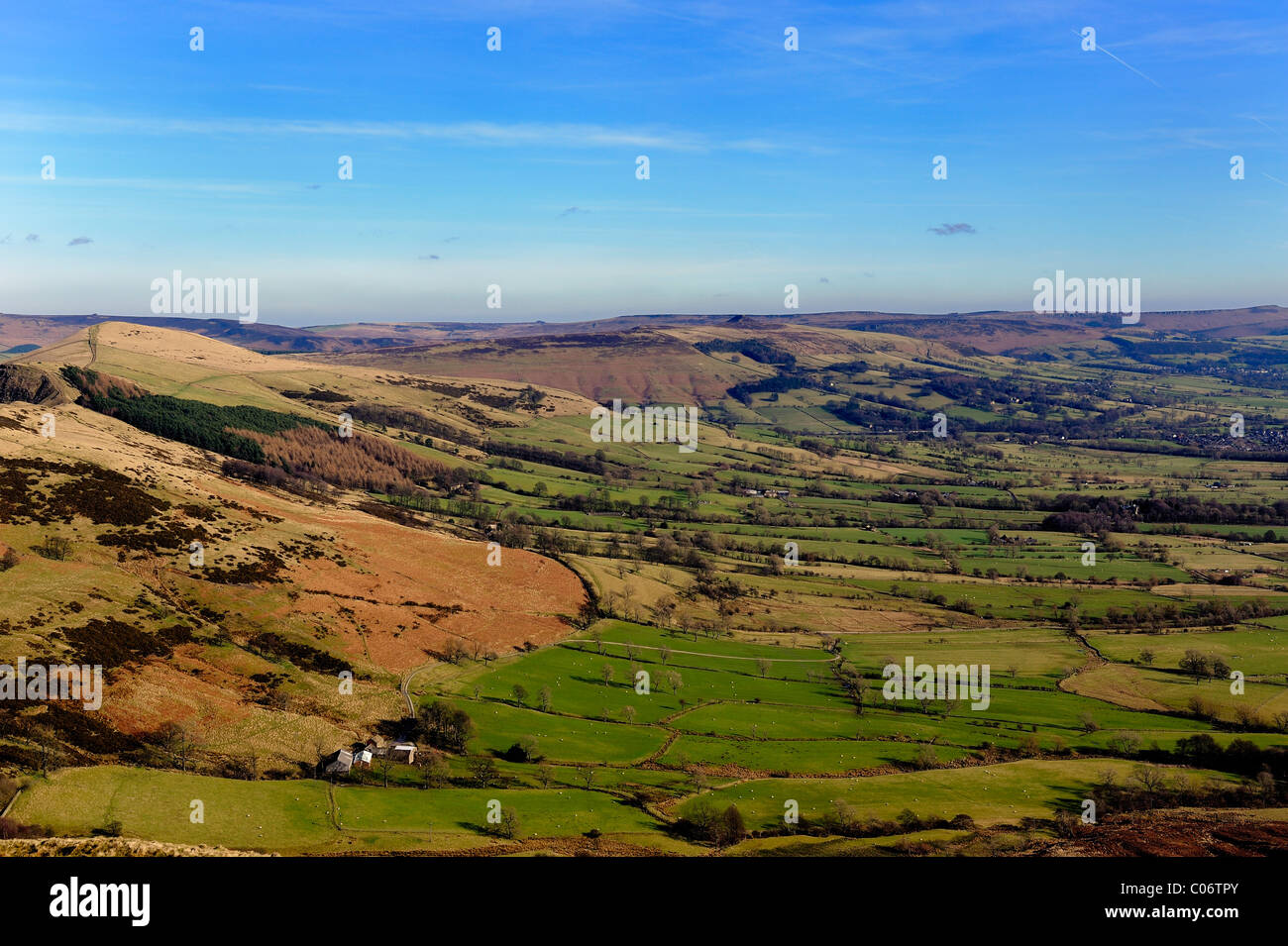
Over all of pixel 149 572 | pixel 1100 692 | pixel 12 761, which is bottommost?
pixel 1100 692

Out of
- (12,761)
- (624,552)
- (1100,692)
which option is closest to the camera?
(12,761)
